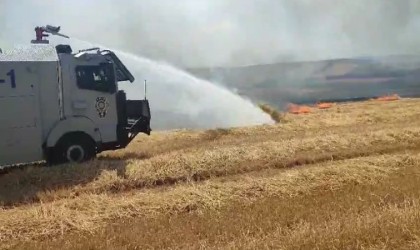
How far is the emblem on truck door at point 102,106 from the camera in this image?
15.0 m

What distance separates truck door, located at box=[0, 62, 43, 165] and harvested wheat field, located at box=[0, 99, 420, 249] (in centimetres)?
50

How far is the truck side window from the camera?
14758mm

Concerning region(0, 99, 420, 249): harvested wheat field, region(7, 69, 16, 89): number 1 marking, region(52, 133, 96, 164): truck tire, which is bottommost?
region(0, 99, 420, 249): harvested wheat field

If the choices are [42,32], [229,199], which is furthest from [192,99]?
[229,199]

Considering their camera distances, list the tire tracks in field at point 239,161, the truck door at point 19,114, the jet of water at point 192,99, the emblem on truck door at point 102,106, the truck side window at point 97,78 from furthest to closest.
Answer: the jet of water at point 192,99, the emblem on truck door at point 102,106, the truck side window at point 97,78, the truck door at point 19,114, the tire tracks in field at point 239,161

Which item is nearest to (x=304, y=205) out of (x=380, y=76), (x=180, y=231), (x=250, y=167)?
(x=180, y=231)

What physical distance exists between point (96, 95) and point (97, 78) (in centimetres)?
46

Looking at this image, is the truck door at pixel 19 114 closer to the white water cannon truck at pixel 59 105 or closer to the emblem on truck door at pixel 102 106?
the white water cannon truck at pixel 59 105

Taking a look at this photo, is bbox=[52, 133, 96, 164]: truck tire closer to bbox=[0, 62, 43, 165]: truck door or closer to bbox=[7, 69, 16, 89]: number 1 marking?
bbox=[0, 62, 43, 165]: truck door

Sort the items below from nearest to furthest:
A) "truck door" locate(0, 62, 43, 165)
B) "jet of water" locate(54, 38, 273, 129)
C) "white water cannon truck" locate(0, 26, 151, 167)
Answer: "truck door" locate(0, 62, 43, 165) < "white water cannon truck" locate(0, 26, 151, 167) < "jet of water" locate(54, 38, 273, 129)

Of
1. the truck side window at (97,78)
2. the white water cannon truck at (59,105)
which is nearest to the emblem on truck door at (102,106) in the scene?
the white water cannon truck at (59,105)

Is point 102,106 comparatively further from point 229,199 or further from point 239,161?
point 229,199

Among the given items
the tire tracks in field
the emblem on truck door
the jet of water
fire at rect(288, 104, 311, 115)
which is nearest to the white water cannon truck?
the emblem on truck door

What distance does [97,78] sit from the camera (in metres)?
15.0
